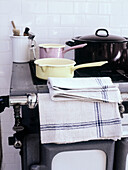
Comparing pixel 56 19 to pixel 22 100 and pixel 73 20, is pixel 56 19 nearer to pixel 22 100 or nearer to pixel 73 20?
pixel 73 20

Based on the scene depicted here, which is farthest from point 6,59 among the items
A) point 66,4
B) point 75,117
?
point 75,117

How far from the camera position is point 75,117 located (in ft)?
3.37

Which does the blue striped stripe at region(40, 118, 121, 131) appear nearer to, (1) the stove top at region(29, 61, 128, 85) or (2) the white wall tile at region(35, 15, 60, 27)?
(1) the stove top at region(29, 61, 128, 85)

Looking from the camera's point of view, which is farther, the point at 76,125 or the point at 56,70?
the point at 56,70

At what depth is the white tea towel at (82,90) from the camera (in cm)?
100

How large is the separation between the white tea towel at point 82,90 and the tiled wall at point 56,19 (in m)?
0.87

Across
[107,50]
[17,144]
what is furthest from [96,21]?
[17,144]

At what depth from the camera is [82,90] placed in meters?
1.02

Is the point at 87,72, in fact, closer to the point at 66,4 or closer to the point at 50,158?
the point at 50,158

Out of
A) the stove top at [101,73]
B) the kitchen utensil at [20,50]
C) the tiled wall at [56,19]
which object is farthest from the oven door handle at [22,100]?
the tiled wall at [56,19]

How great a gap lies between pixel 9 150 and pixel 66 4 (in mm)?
1140

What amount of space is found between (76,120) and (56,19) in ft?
3.33

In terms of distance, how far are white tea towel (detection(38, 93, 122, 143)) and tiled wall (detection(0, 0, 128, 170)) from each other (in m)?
0.92

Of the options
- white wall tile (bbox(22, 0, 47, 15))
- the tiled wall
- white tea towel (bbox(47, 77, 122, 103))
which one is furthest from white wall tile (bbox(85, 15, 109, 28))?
white tea towel (bbox(47, 77, 122, 103))
